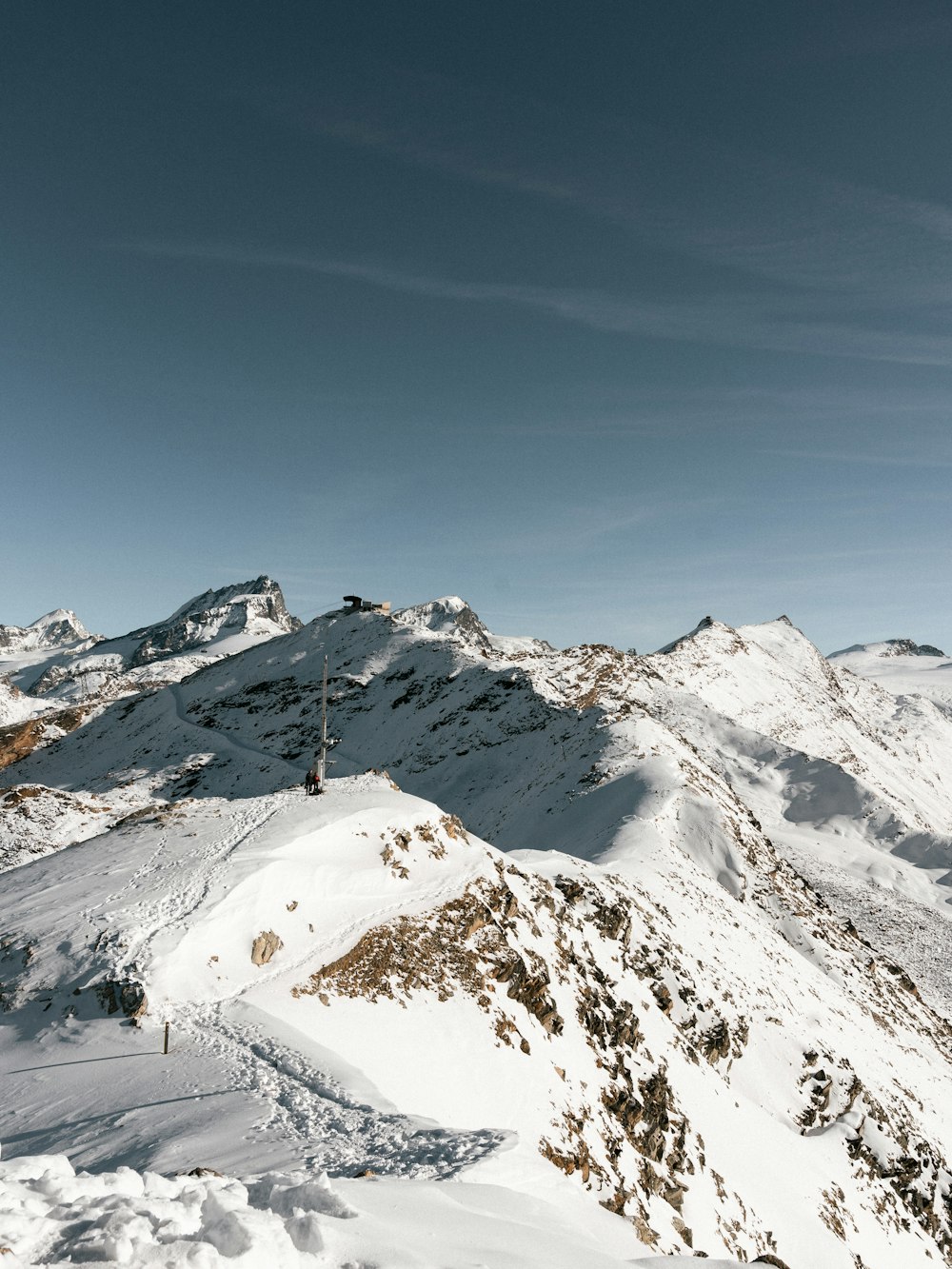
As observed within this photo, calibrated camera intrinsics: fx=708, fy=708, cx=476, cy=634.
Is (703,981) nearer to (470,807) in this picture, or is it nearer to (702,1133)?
(702,1133)

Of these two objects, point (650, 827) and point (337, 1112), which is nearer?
point (337, 1112)

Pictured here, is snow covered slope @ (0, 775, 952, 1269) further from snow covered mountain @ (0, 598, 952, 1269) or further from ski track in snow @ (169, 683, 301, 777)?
ski track in snow @ (169, 683, 301, 777)

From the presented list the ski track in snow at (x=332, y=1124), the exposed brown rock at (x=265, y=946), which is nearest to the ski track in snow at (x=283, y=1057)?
the ski track in snow at (x=332, y=1124)

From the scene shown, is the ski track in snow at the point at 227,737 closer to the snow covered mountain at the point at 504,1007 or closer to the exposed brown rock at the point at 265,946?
the snow covered mountain at the point at 504,1007

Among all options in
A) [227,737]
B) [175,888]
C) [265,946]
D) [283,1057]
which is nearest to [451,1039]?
[265,946]

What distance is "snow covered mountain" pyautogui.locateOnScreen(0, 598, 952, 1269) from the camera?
11.3m

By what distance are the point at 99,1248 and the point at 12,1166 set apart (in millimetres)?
1991

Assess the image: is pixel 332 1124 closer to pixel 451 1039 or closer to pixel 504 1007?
pixel 451 1039

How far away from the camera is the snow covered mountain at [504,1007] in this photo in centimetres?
1127

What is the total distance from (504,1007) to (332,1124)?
1102 centimetres

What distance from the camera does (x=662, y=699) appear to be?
281 ft

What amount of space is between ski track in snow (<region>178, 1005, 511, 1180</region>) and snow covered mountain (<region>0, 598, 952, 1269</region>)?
0.07m

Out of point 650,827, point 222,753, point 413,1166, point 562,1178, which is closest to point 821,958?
point 650,827

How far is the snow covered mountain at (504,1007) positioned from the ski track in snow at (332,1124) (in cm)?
7
